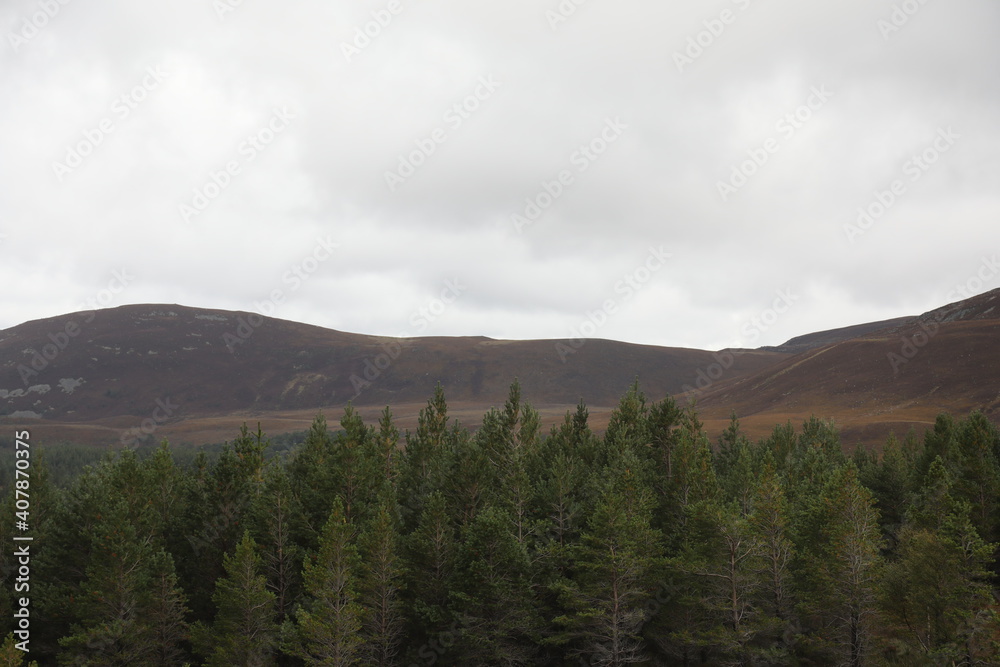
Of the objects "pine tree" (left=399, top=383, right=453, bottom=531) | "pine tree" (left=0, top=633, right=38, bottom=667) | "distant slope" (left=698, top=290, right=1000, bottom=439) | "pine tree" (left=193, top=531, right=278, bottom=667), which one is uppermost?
"distant slope" (left=698, top=290, right=1000, bottom=439)

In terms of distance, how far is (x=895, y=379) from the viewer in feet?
497

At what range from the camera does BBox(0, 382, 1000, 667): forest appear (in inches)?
1270

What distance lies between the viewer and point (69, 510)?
38.1 meters

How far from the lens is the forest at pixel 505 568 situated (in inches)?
1270

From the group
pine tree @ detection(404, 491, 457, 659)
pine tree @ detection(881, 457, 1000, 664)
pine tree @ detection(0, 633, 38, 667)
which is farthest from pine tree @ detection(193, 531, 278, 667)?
pine tree @ detection(881, 457, 1000, 664)

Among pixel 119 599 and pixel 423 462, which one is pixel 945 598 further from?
pixel 119 599

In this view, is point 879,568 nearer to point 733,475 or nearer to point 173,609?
point 733,475

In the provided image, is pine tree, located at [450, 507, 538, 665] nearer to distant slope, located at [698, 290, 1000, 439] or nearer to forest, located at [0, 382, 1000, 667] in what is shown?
forest, located at [0, 382, 1000, 667]

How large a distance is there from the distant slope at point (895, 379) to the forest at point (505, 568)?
3546 inches

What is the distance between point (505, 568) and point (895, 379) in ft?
499

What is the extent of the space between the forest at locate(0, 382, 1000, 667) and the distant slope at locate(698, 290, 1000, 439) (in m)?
90.1

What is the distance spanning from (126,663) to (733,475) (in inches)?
1532

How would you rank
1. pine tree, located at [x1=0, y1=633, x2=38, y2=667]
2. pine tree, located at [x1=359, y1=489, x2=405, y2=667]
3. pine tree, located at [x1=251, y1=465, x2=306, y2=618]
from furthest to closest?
pine tree, located at [x1=251, y1=465, x2=306, y2=618], pine tree, located at [x1=359, y1=489, x2=405, y2=667], pine tree, located at [x1=0, y1=633, x2=38, y2=667]

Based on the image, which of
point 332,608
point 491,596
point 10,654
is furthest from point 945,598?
point 10,654
